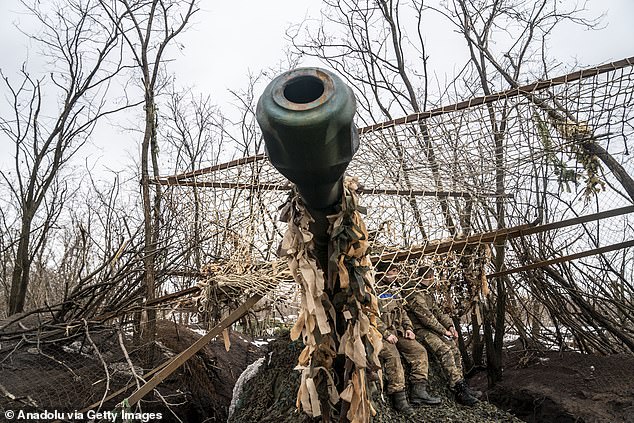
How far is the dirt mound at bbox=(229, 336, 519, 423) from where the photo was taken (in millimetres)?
4475

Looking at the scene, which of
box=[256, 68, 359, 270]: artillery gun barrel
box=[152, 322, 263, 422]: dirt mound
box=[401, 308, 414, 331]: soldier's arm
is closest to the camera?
box=[256, 68, 359, 270]: artillery gun barrel

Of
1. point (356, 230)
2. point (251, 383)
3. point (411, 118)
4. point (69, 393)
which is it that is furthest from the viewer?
point (251, 383)

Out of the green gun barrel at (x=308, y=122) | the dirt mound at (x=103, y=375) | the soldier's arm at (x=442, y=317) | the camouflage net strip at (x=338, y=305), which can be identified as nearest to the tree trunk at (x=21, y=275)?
the dirt mound at (x=103, y=375)

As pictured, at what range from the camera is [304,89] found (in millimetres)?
1217

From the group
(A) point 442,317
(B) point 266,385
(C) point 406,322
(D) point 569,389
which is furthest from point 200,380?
(D) point 569,389

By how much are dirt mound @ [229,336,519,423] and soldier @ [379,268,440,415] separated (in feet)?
0.43

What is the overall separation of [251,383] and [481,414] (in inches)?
90.2

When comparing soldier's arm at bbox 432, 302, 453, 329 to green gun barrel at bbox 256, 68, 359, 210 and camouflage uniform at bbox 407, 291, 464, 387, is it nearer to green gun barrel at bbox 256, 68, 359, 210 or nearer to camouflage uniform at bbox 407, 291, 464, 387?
camouflage uniform at bbox 407, 291, 464, 387

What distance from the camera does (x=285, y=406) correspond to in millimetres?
4477

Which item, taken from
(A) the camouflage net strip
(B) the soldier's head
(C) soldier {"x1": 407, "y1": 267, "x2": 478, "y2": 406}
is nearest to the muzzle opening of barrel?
(A) the camouflage net strip

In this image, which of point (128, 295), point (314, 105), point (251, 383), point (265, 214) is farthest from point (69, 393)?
point (314, 105)

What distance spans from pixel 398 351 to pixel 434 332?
671mm

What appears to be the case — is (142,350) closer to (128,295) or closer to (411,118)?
(128,295)

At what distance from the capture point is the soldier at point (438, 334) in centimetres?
532
